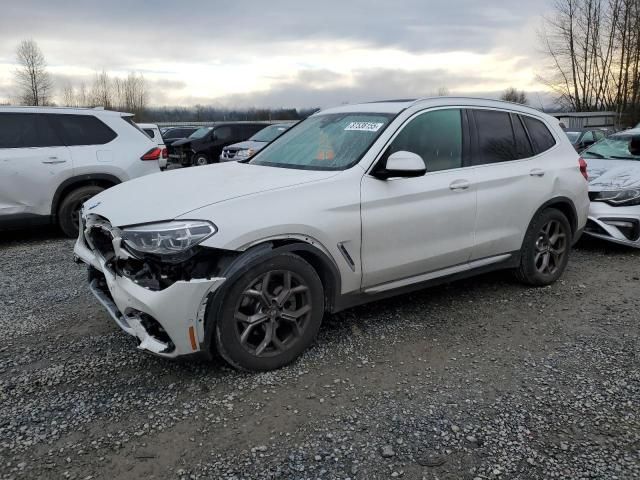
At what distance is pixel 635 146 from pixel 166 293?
23.5 ft

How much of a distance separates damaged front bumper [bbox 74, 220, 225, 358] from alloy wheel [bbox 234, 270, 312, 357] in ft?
0.78

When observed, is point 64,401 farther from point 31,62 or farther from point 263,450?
point 31,62

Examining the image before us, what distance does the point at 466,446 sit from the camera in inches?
105

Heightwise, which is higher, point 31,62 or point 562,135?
point 31,62

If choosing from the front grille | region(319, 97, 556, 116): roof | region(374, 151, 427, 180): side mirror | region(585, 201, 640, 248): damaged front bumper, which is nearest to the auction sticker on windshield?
region(319, 97, 556, 116): roof

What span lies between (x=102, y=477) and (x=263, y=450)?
75cm

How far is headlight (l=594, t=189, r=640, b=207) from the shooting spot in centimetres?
621

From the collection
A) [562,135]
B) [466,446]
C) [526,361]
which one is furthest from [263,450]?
[562,135]

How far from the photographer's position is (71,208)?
7070 millimetres

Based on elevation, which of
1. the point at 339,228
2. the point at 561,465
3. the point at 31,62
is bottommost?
the point at 561,465

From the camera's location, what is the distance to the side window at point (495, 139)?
441 cm

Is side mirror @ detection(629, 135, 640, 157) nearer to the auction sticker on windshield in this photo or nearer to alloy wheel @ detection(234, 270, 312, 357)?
the auction sticker on windshield

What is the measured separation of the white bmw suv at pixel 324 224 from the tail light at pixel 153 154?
3.51 meters

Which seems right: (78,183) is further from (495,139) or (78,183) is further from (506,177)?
(506,177)
